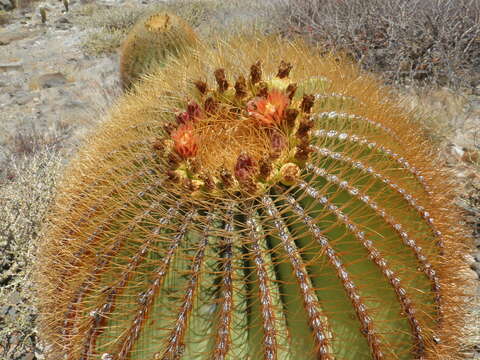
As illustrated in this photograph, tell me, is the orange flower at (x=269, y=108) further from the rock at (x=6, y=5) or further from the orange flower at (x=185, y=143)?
the rock at (x=6, y=5)

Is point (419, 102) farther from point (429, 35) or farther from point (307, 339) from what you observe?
point (307, 339)

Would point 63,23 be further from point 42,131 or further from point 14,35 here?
point 42,131

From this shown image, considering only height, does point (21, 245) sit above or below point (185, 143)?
below

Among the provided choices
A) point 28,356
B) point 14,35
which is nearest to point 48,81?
point 14,35

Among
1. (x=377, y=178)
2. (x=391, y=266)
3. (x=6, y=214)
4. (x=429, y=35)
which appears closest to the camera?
(x=391, y=266)

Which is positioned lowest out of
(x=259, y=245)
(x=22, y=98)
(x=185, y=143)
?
(x=22, y=98)

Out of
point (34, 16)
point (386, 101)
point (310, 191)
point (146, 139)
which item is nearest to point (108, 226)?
point (146, 139)

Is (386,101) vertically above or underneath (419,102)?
above
